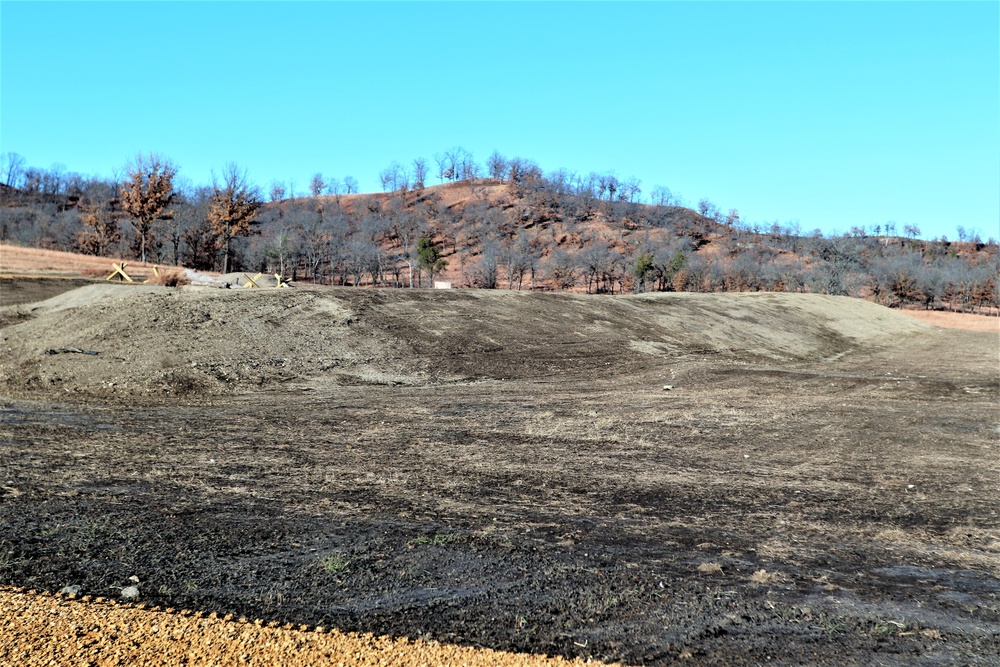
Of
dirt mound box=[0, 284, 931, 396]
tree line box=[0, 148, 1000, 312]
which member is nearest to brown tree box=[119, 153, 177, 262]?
tree line box=[0, 148, 1000, 312]

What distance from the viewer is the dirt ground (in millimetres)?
4434

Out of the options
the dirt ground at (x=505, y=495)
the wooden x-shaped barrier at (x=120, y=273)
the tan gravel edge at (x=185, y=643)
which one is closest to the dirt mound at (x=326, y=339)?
the dirt ground at (x=505, y=495)

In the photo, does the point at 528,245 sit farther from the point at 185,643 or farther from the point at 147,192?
the point at 185,643

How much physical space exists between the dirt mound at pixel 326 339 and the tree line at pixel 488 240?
31008 mm

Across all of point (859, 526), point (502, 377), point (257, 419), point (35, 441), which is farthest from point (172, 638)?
point (502, 377)

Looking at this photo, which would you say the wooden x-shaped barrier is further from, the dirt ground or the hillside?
the hillside

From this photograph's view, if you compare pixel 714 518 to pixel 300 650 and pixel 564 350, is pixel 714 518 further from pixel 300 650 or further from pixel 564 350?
pixel 564 350

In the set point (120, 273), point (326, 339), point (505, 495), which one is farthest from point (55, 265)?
point (505, 495)

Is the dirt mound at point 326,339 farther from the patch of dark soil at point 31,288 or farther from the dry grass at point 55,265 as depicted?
the dry grass at point 55,265

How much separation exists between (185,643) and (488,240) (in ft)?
320

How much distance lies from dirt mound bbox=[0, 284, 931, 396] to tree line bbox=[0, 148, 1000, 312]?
3101cm

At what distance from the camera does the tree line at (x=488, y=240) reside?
73.4m

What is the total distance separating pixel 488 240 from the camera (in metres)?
100

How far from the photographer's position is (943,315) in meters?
67.9
